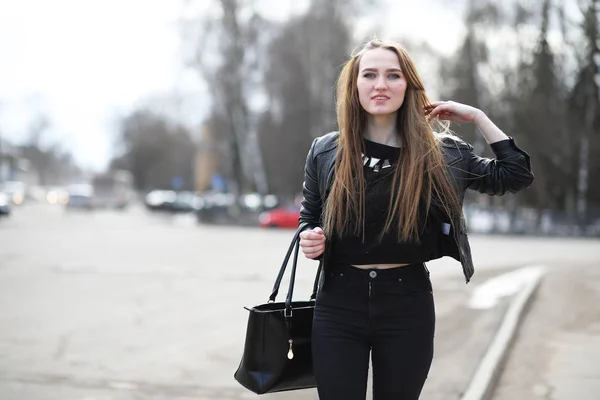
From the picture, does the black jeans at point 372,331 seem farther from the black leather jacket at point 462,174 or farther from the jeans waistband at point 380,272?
the black leather jacket at point 462,174

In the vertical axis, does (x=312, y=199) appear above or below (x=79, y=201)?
above

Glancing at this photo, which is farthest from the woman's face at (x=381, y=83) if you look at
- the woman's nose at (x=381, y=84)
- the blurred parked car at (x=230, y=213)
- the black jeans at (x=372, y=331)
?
the blurred parked car at (x=230, y=213)

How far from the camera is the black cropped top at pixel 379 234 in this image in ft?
8.76

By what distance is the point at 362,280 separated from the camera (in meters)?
2.69

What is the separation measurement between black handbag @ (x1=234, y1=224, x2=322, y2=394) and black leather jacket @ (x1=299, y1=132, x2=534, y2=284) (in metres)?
0.15

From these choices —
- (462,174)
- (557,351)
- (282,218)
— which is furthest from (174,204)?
(462,174)

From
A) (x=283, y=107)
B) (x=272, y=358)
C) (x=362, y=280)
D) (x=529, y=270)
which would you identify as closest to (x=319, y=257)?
(x=362, y=280)

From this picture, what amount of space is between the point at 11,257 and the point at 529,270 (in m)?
11.3

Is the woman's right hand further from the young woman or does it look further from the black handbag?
the black handbag

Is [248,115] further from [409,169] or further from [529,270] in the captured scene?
[409,169]

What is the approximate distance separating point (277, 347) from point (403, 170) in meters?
0.81

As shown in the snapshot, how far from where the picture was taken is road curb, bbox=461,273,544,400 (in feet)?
18.7

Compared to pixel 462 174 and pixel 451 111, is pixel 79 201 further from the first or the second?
pixel 462 174

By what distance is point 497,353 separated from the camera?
272 inches
